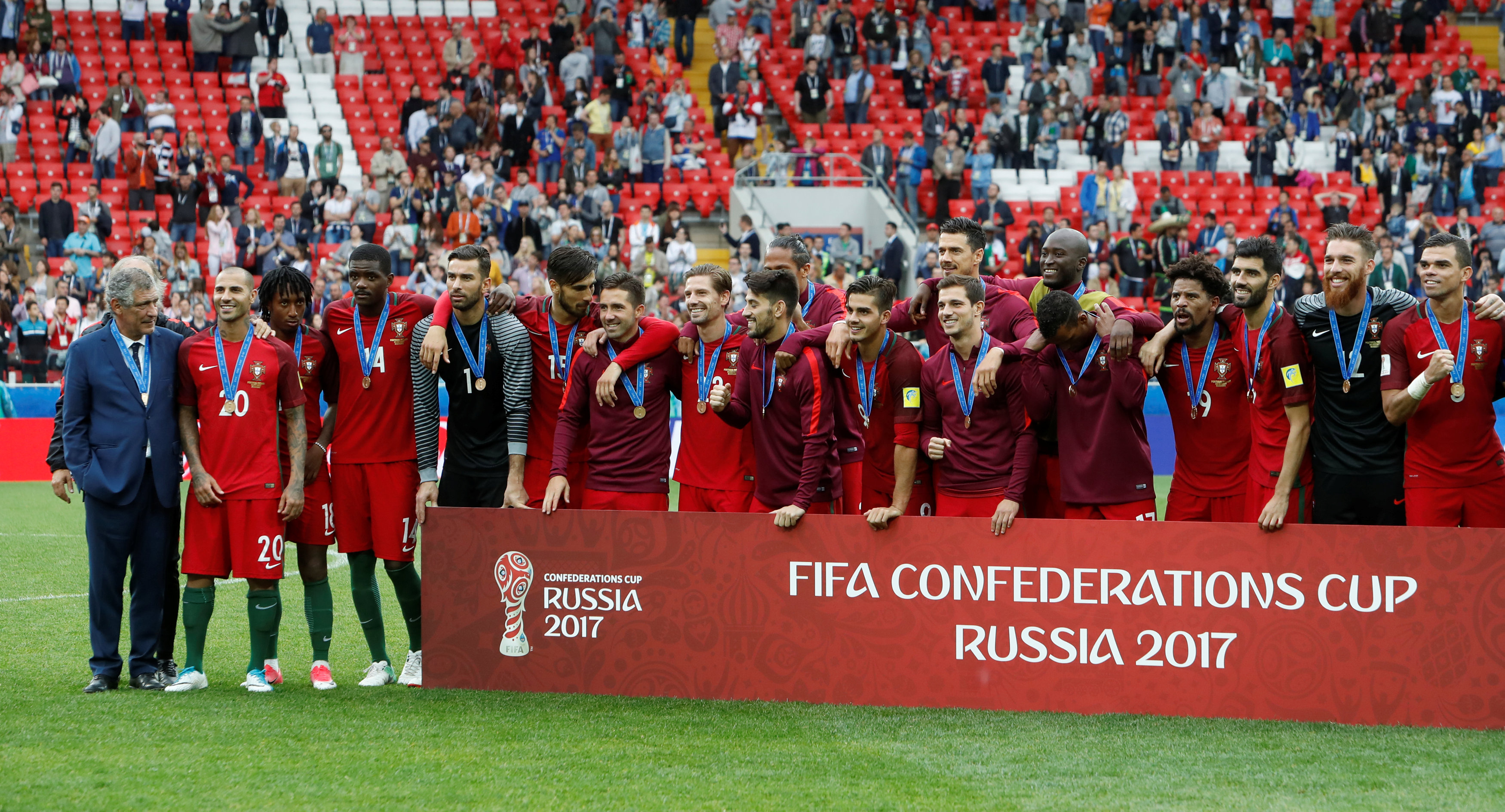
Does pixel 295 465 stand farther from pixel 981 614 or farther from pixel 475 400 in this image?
pixel 981 614

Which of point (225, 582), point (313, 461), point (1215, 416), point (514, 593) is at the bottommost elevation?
point (225, 582)

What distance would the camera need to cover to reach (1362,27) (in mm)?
28141

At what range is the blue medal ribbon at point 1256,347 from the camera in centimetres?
675

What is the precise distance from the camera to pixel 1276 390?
6.84 meters

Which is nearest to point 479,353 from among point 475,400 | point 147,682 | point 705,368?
point 475,400

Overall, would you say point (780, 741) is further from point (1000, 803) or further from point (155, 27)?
point (155, 27)

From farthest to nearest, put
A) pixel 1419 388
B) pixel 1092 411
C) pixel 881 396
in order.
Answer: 1. pixel 881 396
2. pixel 1092 411
3. pixel 1419 388

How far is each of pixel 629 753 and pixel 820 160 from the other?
64.3 feet

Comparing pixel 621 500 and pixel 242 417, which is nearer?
Answer: pixel 242 417

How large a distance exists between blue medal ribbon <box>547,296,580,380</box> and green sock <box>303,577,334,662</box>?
1.55 metres

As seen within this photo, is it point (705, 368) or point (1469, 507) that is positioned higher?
point (705, 368)

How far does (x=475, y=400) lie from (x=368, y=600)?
1105 mm

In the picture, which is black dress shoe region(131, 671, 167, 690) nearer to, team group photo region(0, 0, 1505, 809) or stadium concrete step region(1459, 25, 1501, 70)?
team group photo region(0, 0, 1505, 809)

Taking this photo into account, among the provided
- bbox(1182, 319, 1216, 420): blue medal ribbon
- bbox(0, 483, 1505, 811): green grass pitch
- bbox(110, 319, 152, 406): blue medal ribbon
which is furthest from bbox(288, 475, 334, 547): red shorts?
bbox(1182, 319, 1216, 420): blue medal ribbon
